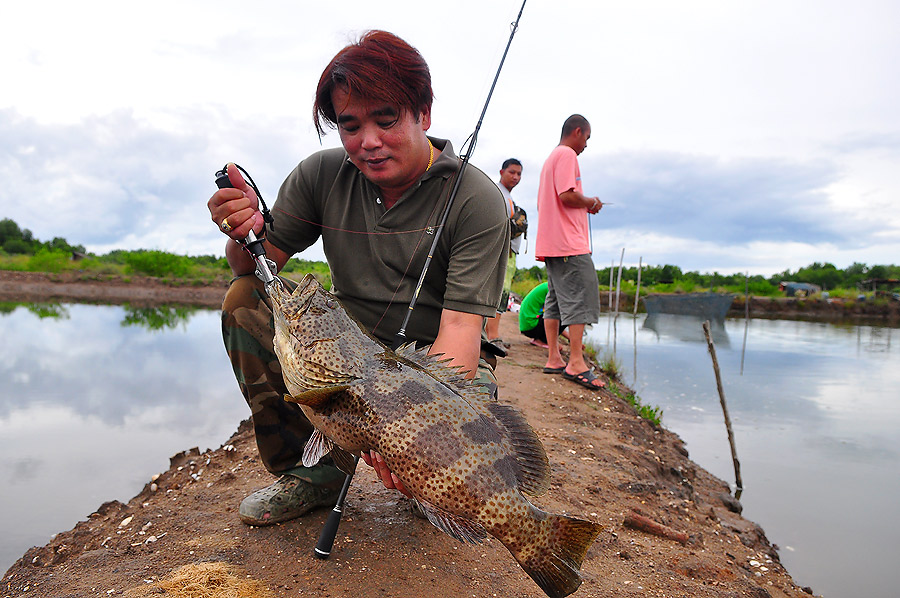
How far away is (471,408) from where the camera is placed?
6.67 ft

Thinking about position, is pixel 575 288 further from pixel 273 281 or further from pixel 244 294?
pixel 273 281

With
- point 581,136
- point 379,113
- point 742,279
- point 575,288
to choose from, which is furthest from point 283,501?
point 742,279

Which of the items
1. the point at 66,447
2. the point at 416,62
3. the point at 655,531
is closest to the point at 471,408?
the point at 416,62

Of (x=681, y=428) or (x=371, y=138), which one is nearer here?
(x=371, y=138)

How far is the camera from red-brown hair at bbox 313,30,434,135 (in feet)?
8.32

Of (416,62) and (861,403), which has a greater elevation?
(416,62)

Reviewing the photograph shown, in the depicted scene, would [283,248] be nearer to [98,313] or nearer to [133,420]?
[133,420]

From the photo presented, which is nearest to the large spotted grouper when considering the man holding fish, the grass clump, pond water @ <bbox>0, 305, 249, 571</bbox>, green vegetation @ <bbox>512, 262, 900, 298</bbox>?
the man holding fish

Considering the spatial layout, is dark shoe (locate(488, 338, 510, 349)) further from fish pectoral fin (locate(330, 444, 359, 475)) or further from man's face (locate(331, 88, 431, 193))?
fish pectoral fin (locate(330, 444, 359, 475))

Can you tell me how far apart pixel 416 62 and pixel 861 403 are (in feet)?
33.0

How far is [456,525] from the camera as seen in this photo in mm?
1914

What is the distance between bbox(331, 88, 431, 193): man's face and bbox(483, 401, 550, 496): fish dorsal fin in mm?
1358

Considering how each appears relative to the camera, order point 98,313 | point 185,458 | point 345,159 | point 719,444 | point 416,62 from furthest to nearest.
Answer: point 98,313 < point 719,444 < point 185,458 < point 345,159 < point 416,62

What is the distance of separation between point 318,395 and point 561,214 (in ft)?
16.7
